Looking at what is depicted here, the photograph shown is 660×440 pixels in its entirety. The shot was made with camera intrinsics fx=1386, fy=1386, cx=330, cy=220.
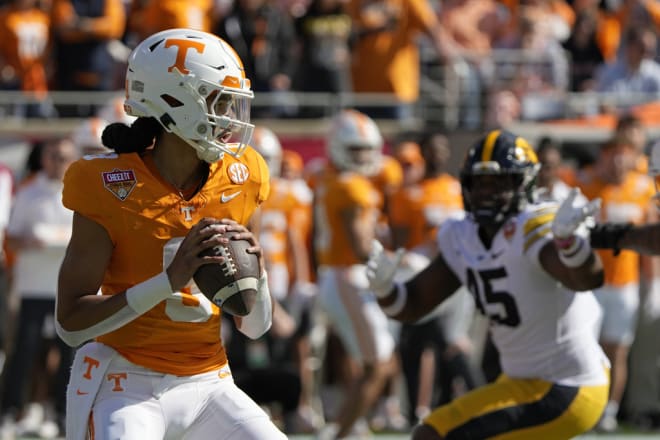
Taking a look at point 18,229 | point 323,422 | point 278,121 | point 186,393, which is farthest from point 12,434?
point 186,393

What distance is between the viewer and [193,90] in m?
3.82

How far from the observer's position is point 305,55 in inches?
385

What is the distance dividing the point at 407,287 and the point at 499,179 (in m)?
0.54

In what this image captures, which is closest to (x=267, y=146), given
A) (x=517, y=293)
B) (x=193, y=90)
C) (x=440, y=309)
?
(x=440, y=309)

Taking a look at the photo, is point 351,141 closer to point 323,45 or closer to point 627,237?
point 323,45

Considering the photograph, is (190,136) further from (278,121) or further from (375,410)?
(278,121)

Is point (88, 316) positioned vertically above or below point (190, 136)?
below

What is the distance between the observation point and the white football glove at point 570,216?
4531 mm

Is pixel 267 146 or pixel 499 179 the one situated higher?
pixel 499 179

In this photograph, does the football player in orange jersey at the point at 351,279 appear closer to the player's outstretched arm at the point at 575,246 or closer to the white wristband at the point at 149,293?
the player's outstretched arm at the point at 575,246

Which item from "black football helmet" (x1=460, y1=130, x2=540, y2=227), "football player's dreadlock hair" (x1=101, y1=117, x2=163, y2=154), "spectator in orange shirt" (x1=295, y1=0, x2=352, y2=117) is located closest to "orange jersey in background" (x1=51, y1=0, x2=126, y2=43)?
"spectator in orange shirt" (x1=295, y1=0, x2=352, y2=117)

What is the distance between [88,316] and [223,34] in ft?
19.5

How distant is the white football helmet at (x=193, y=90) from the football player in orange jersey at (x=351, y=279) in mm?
3701

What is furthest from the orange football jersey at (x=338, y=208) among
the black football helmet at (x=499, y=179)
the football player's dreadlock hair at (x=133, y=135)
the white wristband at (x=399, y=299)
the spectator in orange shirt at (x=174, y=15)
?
the football player's dreadlock hair at (x=133, y=135)
